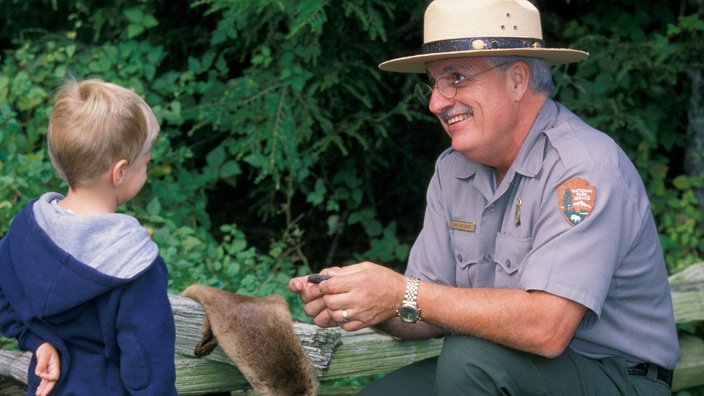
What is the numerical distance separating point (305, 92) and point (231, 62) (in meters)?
1.08

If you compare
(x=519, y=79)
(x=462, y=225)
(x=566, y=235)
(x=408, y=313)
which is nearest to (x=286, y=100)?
(x=462, y=225)

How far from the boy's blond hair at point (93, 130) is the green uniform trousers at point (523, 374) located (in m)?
1.08

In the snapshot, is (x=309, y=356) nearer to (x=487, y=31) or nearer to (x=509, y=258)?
(x=509, y=258)

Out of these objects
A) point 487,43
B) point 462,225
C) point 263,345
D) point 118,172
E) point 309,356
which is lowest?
point 309,356

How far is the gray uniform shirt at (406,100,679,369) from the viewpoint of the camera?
2.60m

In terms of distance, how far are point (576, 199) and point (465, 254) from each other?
0.55 m

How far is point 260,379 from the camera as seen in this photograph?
9.03ft

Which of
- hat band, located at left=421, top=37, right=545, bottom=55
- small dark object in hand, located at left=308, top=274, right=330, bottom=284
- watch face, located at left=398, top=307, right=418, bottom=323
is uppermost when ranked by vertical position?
hat band, located at left=421, top=37, right=545, bottom=55

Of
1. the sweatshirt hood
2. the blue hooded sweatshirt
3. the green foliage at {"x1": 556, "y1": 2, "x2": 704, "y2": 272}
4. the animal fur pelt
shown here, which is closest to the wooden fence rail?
the animal fur pelt

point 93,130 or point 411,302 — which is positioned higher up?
point 93,130

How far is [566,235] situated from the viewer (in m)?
2.61

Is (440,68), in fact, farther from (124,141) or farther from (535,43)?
(124,141)

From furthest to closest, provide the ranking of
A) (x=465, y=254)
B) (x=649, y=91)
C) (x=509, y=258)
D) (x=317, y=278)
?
1. (x=649, y=91)
2. (x=465, y=254)
3. (x=509, y=258)
4. (x=317, y=278)

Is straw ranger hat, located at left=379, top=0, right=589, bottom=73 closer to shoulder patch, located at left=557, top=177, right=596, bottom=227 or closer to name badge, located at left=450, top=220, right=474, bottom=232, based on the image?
shoulder patch, located at left=557, top=177, right=596, bottom=227
